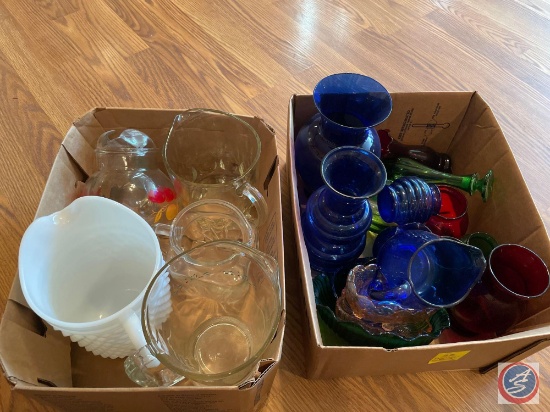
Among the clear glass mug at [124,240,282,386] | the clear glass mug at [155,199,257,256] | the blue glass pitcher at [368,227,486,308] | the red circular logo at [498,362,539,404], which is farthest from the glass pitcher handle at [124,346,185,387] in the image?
the red circular logo at [498,362,539,404]

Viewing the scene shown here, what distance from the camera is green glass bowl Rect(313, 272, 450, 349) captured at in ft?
1.47

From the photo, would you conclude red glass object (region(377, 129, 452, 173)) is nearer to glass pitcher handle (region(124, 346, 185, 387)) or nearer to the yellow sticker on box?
the yellow sticker on box

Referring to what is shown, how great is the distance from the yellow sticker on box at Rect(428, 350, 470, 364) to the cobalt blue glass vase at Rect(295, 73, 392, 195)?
0.74 ft

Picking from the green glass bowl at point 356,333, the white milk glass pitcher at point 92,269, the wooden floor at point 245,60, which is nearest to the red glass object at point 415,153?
the wooden floor at point 245,60

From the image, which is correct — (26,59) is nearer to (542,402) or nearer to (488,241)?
(488,241)

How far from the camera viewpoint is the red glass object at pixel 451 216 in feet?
1.81

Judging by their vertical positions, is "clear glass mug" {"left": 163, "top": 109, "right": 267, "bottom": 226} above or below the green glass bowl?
above

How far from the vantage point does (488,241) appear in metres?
0.53

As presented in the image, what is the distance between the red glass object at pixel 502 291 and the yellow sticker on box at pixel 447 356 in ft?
0.18

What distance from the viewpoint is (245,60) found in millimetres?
742

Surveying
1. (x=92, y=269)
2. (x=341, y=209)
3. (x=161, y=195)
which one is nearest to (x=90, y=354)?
(x=92, y=269)

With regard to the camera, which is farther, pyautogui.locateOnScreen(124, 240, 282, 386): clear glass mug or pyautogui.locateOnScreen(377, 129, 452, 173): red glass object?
pyautogui.locateOnScreen(377, 129, 452, 173): red glass object

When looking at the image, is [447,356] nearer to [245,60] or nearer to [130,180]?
[130,180]

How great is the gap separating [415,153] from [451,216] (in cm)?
11
